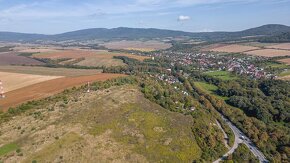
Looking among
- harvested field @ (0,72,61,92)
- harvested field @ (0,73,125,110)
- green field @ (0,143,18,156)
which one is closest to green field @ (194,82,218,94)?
harvested field @ (0,73,125,110)

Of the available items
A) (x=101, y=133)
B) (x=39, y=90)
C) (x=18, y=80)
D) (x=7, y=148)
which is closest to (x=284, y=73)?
(x=39, y=90)

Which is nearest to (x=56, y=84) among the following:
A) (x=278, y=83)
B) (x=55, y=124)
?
(x=55, y=124)

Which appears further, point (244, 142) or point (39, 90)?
point (39, 90)

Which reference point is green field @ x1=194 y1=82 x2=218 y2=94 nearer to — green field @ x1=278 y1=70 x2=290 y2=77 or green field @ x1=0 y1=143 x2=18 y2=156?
green field @ x1=278 y1=70 x2=290 y2=77

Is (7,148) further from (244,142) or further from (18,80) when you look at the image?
(18,80)

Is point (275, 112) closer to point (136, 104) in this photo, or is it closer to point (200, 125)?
point (200, 125)

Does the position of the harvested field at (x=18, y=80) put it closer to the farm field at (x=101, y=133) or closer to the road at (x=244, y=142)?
the farm field at (x=101, y=133)
